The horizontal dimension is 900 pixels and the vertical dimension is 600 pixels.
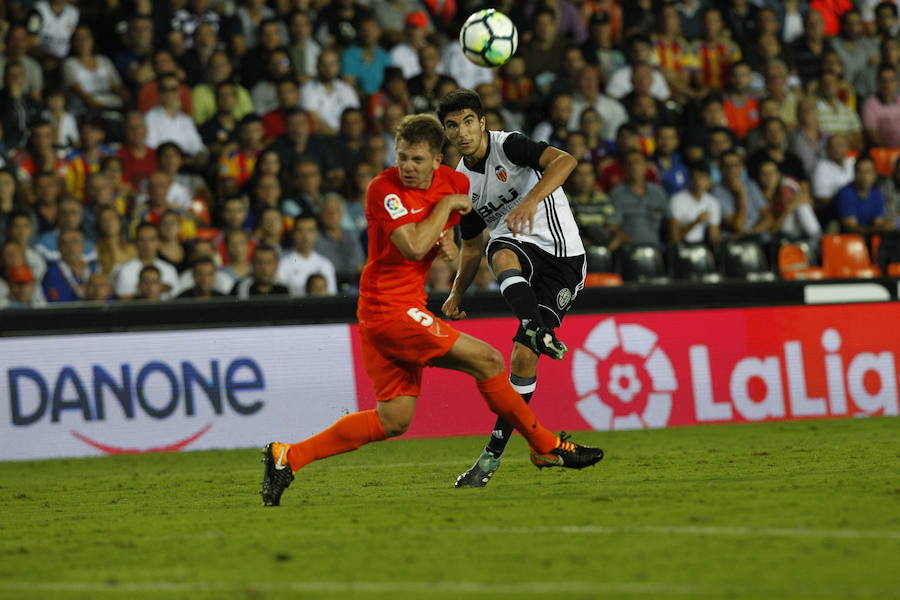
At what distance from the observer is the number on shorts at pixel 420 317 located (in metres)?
7.21

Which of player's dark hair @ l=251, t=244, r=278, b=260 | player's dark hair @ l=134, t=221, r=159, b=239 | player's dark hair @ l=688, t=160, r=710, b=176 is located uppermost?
player's dark hair @ l=134, t=221, r=159, b=239

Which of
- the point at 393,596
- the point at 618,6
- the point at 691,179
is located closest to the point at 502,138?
the point at 393,596

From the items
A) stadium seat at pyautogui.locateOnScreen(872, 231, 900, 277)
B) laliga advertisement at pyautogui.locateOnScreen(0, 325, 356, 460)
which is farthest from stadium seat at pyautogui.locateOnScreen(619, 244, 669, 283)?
laliga advertisement at pyautogui.locateOnScreen(0, 325, 356, 460)

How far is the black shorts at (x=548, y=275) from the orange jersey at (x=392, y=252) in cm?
122

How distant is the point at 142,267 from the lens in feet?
42.8

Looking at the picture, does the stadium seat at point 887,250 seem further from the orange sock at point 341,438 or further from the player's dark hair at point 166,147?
the orange sock at point 341,438

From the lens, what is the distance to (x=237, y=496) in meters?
8.43

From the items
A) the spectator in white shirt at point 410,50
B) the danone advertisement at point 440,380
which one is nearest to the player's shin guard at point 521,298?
the danone advertisement at point 440,380

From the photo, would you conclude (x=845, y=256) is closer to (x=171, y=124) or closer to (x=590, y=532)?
(x=171, y=124)

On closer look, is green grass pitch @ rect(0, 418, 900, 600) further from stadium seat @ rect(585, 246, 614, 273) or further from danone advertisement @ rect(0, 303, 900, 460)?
stadium seat @ rect(585, 246, 614, 273)

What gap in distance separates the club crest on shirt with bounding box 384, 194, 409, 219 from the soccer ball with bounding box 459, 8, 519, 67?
2929 mm

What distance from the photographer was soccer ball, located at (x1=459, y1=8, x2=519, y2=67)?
31.8 ft

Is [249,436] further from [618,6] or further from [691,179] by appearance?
[618,6]

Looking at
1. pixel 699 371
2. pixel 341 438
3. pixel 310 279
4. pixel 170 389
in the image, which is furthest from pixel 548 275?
pixel 310 279
